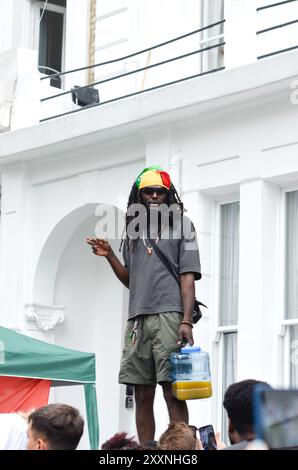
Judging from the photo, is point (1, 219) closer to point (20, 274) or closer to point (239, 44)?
point (20, 274)

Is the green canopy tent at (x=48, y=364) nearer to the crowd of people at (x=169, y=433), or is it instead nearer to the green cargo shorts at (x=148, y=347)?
the green cargo shorts at (x=148, y=347)

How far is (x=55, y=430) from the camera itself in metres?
5.19

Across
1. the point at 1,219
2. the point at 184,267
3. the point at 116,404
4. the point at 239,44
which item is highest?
the point at 239,44

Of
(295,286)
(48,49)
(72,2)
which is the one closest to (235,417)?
(295,286)

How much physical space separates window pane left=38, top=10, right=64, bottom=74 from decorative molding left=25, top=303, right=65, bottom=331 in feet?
12.8

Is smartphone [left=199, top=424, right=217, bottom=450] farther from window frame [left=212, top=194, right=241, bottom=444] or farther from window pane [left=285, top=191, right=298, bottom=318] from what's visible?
window frame [left=212, top=194, right=241, bottom=444]

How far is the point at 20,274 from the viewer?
13.0 metres

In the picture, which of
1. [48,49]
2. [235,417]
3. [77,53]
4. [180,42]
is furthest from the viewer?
[48,49]

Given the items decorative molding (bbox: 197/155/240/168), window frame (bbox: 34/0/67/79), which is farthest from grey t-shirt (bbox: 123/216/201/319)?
window frame (bbox: 34/0/67/79)

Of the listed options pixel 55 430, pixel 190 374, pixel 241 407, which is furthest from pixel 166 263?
pixel 241 407

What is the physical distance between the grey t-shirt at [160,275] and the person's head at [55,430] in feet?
8.79

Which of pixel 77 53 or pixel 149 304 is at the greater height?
pixel 77 53

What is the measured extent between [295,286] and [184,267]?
273 cm

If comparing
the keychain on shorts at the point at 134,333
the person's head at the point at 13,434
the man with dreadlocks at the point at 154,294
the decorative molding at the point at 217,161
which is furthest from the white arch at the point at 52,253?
the person's head at the point at 13,434
